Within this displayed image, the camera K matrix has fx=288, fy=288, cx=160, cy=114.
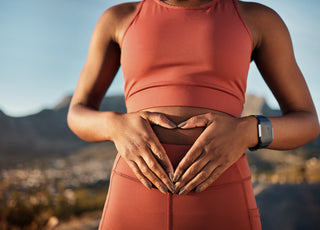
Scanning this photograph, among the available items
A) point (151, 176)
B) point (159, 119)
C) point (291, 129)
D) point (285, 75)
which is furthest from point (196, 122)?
point (285, 75)

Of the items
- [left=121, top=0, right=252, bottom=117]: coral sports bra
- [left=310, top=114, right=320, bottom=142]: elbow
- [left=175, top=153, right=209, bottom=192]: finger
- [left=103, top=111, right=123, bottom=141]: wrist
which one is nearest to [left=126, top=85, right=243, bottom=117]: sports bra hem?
[left=121, top=0, right=252, bottom=117]: coral sports bra

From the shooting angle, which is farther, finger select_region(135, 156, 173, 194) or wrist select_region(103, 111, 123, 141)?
wrist select_region(103, 111, 123, 141)

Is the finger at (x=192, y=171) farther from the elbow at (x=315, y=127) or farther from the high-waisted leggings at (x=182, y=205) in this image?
the elbow at (x=315, y=127)

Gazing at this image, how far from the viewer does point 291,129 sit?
1.28 m

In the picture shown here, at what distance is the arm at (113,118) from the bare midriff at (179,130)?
52mm

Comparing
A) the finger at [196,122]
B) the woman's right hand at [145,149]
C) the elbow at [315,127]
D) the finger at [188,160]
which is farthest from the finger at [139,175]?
the elbow at [315,127]

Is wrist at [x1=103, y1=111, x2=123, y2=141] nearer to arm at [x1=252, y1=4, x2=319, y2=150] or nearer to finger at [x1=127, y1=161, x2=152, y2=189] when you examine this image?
finger at [x1=127, y1=161, x2=152, y2=189]

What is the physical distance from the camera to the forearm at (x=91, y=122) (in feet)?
4.08

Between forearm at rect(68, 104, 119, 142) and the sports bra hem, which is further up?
the sports bra hem

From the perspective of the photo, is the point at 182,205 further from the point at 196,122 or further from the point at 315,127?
the point at 315,127

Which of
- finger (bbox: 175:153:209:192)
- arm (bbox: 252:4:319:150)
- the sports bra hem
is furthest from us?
arm (bbox: 252:4:319:150)

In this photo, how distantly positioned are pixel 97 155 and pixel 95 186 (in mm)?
10533

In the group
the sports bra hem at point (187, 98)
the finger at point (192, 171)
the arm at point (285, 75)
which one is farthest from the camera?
the arm at point (285, 75)

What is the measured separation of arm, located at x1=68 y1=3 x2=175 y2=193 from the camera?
1093mm
